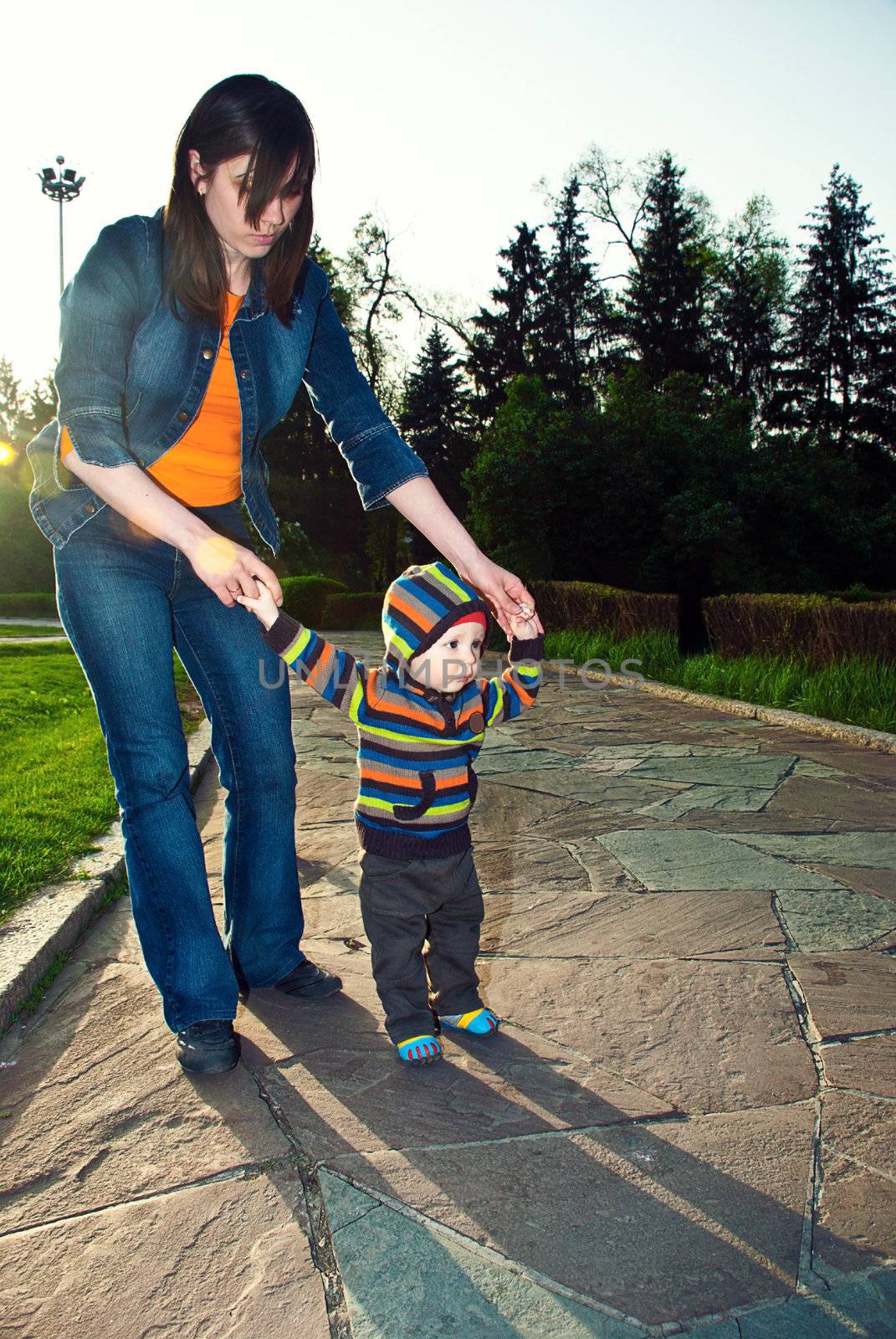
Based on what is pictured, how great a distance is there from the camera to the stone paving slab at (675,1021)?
2.37 m

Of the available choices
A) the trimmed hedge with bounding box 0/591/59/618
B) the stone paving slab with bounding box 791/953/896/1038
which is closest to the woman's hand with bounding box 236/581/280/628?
the stone paving slab with bounding box 791/953/896/1038

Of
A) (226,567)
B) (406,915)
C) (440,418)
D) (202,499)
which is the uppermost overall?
(440,418)

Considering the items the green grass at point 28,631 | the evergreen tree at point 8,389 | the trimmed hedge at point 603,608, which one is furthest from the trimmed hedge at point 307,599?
the evergreen tree at point 8,389

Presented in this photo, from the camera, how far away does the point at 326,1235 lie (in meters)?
1.81

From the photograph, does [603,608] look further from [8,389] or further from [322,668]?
[8,389]

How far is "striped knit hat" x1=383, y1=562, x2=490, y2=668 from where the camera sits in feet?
7.98

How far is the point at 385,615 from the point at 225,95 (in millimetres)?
1162

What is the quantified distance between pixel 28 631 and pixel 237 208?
18.0m

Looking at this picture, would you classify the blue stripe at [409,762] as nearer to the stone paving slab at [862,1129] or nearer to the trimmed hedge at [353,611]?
the stone paving slab at [862,1129]

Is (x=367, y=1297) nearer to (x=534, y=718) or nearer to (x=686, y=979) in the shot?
(x=686, y=979)

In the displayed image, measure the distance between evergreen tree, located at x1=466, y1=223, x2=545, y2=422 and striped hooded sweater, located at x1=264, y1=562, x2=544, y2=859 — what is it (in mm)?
34744

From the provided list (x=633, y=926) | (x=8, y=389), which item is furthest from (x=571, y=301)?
(x=8, y=389)

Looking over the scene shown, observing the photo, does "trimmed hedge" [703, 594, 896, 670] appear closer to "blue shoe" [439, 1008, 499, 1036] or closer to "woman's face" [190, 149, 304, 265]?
"blue shoe" [439, 1008, 499, 1036]

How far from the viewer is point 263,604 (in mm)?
2287
